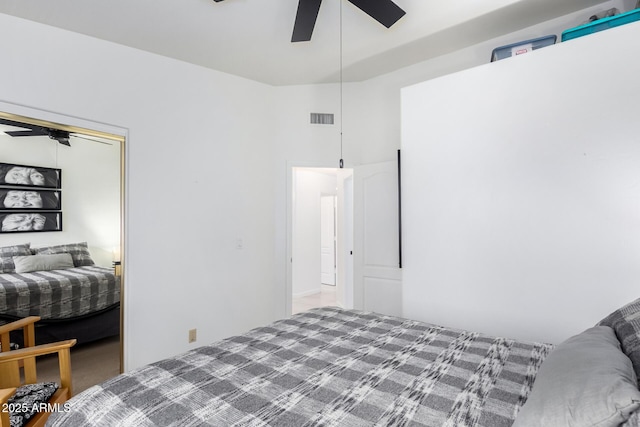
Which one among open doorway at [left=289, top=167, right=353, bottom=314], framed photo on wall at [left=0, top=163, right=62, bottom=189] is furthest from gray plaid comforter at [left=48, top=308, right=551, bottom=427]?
open doorway at [left=289, top=167, right=353, bottom=314]

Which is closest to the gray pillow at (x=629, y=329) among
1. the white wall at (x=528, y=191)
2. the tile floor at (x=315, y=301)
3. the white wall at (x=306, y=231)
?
the white wall at (x=528, y=191)

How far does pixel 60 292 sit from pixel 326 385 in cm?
230

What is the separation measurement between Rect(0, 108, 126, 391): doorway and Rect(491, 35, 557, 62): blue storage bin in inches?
120

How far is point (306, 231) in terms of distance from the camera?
612 centimetres

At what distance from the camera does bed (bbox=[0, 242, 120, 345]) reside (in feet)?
7.35

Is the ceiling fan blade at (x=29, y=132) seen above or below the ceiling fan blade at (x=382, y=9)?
below

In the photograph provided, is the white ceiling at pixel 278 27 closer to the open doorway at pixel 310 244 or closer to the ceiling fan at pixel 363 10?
the ceiling fan at pixel 363 10

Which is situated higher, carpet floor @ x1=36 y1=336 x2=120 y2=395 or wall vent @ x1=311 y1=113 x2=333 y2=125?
wall vent @ x1=311 y1=113 x2=333 y2=125

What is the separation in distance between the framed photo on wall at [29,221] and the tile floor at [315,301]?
3305 mm

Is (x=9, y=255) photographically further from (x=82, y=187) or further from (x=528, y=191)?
(x=528, y=191)

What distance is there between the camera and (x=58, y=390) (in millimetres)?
1721

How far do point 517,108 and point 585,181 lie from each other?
0.62m

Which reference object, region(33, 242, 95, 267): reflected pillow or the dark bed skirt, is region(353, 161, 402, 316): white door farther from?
region(33, 242, 95, 267): reflected pillow

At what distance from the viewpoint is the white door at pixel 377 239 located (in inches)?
132
